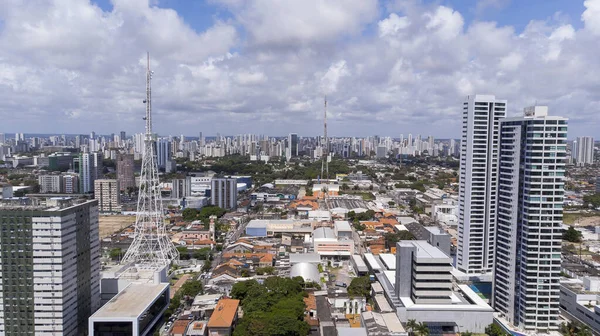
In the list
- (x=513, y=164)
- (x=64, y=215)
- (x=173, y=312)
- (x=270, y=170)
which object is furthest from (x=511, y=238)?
(x=270, y=170)

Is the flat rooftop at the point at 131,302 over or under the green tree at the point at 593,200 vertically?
under

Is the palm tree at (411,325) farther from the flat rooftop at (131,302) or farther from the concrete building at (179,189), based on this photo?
the concrete building at (179,189)

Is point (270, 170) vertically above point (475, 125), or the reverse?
point (475, 125)

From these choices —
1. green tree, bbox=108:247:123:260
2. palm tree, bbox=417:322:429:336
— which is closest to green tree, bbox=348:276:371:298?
palm tree, bbox=417:322:429:336

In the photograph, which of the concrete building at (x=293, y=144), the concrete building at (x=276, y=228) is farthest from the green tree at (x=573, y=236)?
the concrete building at (x=293, y=144)

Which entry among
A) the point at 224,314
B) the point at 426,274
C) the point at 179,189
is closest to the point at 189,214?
the point at 179,189

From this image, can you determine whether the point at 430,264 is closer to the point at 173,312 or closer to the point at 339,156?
the point at 173,312
